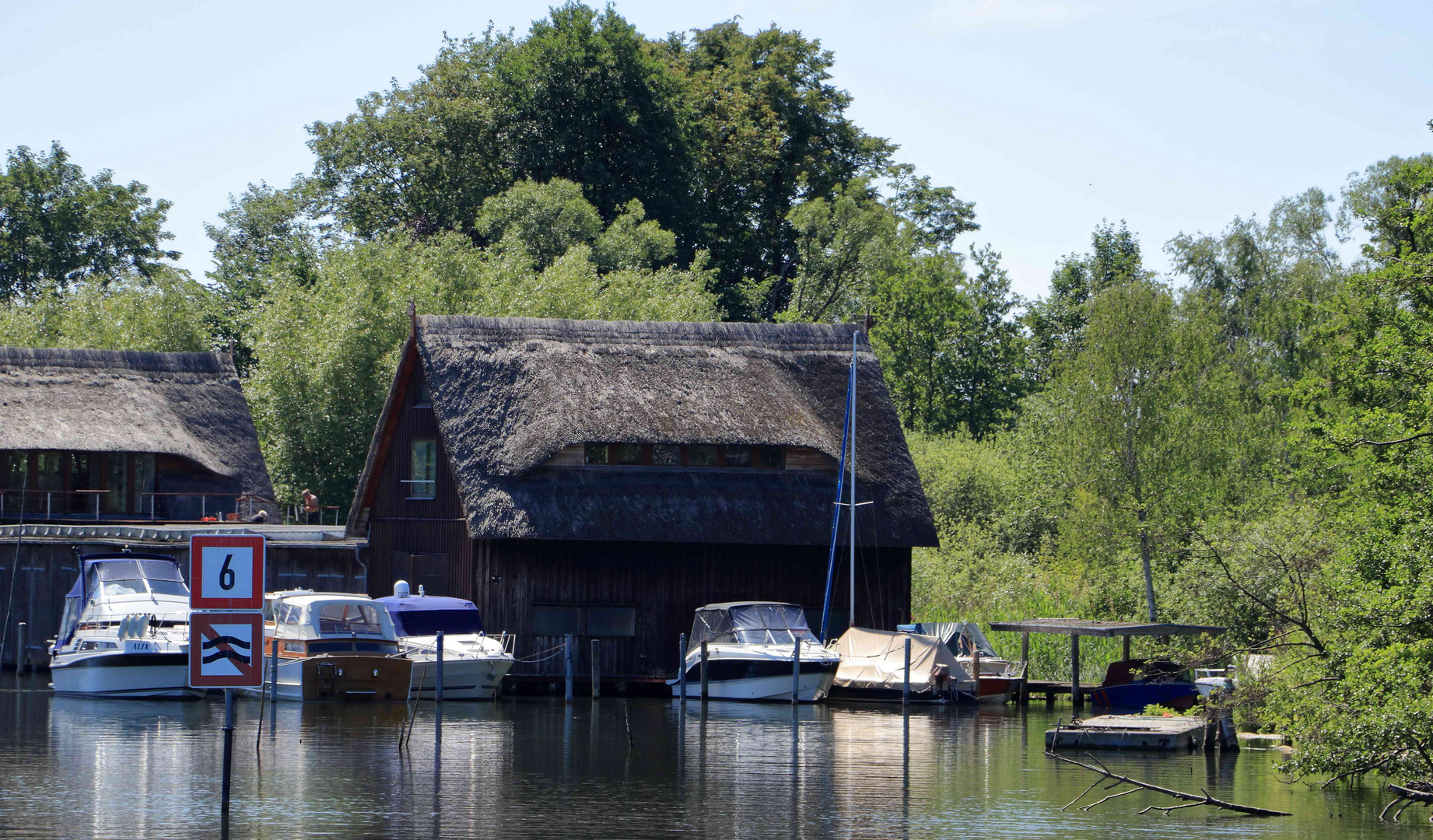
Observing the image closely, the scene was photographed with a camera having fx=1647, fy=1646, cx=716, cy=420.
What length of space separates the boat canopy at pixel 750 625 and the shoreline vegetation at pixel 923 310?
761 centimetres

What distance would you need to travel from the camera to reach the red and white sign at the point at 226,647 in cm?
1431

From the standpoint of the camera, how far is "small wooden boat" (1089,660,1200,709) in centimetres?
3328

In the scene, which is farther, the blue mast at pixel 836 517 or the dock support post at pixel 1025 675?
the blue mast at pixel 836 517

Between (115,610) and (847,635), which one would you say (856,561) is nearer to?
(847,635)

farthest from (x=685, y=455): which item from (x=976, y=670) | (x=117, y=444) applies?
(x=117, y=444)

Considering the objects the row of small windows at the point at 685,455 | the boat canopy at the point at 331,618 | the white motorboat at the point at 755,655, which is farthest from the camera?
the row of small windows at the point at 685,455

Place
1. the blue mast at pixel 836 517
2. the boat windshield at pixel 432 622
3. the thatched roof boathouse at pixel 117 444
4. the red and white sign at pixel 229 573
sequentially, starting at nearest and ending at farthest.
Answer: the red and white sign at pixel 229 573
the boat windshield at pixel 432 622
the blue mast at pixel 836 517
the thatched roof boathouse at pixel 117 444

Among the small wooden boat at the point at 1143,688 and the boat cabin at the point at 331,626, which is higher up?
the boat cabin at the point at 331,626

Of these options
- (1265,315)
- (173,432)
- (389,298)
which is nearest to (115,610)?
(173,432)

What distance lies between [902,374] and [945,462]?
1045cm

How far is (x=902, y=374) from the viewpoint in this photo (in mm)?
69062

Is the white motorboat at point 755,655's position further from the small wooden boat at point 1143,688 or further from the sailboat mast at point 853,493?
the small wooden boat at point 1143,688

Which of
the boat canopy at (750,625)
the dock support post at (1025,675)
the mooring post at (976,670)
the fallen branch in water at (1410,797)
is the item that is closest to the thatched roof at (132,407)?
the boat canopy at (750,625)

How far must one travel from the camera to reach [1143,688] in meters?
33.4
